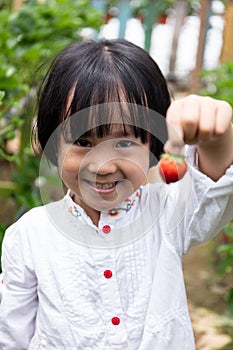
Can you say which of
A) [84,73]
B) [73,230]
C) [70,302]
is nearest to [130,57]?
[84,73]

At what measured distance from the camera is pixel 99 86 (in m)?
0.99

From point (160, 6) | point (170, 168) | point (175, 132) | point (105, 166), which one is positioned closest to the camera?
point (175, 132)

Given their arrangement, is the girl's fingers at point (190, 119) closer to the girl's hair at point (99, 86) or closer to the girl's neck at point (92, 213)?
the girl's hair at point (99, 86)

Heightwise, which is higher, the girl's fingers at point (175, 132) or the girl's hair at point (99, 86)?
the girl's fingers at point (175, 132)

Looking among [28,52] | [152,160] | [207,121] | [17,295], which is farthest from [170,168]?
[28,52]

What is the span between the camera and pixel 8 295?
107 cm

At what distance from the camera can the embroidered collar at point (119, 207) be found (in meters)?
1.05

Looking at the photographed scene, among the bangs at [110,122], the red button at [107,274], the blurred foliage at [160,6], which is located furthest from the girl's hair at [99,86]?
the blurred foliage at [160,6]

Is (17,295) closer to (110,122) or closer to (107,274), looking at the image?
(107,274)

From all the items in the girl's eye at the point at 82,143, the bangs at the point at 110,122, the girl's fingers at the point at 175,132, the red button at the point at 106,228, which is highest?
the girl's fingers at the point at 175,132

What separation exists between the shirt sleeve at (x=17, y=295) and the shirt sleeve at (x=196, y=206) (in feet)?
0.80

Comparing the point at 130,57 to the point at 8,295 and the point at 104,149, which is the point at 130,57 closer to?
the point at 104,149

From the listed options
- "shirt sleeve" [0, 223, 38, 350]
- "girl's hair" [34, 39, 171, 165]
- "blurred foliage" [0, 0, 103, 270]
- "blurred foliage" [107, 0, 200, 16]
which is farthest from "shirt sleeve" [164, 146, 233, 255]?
"blurred foliage" [107, 0, 200, 16]

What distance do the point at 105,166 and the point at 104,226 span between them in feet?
0.48
